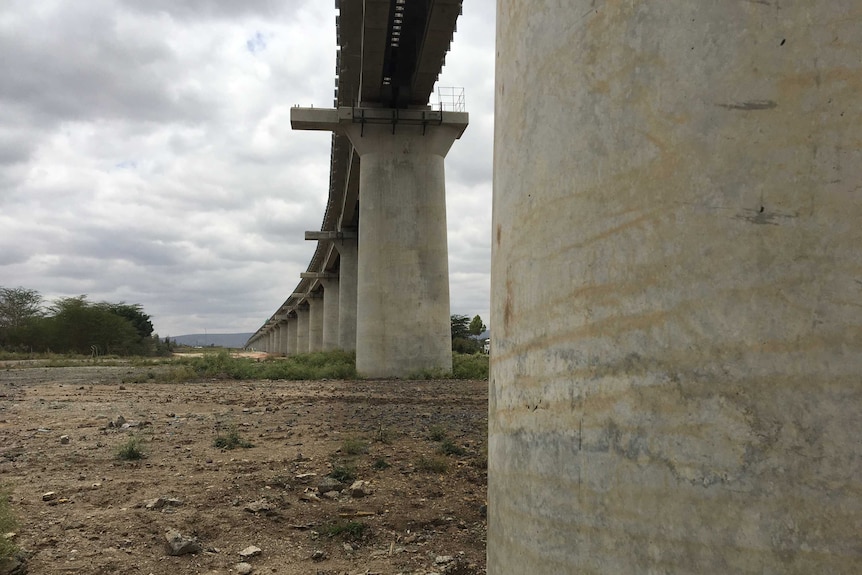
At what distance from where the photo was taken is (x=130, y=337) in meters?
56.5

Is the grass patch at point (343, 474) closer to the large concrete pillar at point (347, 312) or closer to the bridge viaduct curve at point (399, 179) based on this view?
the bridge viaduct curve at point (399, 179)

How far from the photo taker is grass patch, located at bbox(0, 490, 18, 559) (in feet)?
12.2

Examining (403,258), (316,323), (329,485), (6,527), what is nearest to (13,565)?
(6,527)

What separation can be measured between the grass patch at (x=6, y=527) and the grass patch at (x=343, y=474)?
2.49 meters

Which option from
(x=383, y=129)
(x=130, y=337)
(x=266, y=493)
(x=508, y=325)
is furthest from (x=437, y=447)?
(x=130, y=337)

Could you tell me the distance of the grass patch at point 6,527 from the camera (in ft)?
12.2

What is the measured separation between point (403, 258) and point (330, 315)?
2757cm

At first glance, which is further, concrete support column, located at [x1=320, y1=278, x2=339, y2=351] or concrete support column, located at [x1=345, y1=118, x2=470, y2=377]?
concrete support column, located at [x1=320, y1=278, x2=339, y2=351]

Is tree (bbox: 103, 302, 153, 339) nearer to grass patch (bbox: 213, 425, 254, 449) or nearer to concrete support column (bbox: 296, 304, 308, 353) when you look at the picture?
concrete support column (bbox: 296, 304, 308, 353)

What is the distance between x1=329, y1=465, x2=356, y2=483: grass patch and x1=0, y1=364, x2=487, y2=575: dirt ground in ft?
0.19

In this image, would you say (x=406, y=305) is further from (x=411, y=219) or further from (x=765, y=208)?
(x=765, y=208)

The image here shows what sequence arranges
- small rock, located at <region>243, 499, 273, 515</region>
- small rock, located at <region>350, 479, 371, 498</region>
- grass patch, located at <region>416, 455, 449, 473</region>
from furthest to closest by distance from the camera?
grass patch, located at <region>416, 455, 449, 473</region>
small rock, located at <region>350, 479, 371, 498</region>
small rock, located at <region>243, 499, 273, 515</region>


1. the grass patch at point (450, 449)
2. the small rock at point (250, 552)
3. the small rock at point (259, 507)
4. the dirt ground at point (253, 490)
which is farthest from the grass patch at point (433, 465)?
the small rock at point (250, 552)

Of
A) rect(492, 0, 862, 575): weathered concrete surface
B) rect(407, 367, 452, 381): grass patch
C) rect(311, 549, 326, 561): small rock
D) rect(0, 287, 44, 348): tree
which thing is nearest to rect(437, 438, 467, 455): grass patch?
rect(311, 549, 326, 561): small rock
